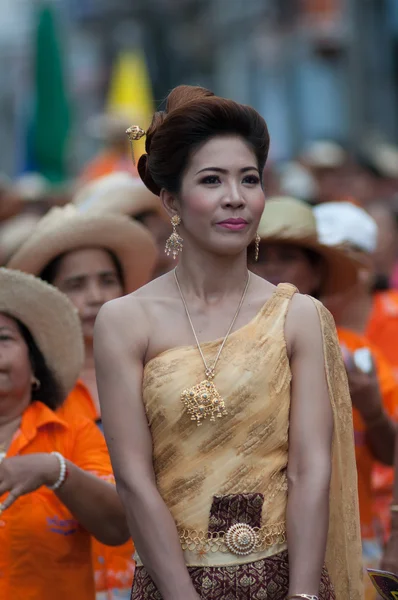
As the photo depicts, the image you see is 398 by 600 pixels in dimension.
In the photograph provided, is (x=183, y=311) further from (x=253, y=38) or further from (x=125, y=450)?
(x=253, y=38)

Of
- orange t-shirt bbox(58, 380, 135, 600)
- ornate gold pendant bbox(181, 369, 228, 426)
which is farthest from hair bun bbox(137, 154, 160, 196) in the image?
orange t-shirt bbox(58, 380, 135, 600)

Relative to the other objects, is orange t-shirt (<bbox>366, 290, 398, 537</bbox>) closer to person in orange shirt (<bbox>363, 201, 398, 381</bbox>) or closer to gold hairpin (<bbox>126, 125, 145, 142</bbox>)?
person in orange shirt (<bbox>363, 201, 398, 381</bbox>)

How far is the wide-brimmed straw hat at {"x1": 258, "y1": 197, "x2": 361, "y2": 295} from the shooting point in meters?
5.98

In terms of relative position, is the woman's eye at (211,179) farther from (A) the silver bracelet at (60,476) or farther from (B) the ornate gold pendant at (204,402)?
(A) the silver bracelet at (60,476)

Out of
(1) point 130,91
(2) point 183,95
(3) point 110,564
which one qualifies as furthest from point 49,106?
(2) point 183,95

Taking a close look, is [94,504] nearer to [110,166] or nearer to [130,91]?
[110,166]

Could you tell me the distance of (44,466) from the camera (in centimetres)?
417

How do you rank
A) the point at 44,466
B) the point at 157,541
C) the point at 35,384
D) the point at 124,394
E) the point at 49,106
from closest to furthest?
the point at 157,541 < the point at 124,394 < the point at 44,466 < the point at 35,384 < the point at 49,106

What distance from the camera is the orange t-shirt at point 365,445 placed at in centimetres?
590

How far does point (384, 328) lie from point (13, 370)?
334 centimetres

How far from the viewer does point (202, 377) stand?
3535 mm

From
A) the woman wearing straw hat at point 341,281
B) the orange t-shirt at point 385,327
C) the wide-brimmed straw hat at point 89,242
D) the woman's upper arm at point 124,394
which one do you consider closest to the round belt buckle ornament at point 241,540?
the woman's upper arm at point 124,394

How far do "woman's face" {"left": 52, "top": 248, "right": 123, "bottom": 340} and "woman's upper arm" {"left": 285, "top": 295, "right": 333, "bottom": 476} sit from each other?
214 centimetres

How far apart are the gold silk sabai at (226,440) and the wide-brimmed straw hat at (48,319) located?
3.97 feet
